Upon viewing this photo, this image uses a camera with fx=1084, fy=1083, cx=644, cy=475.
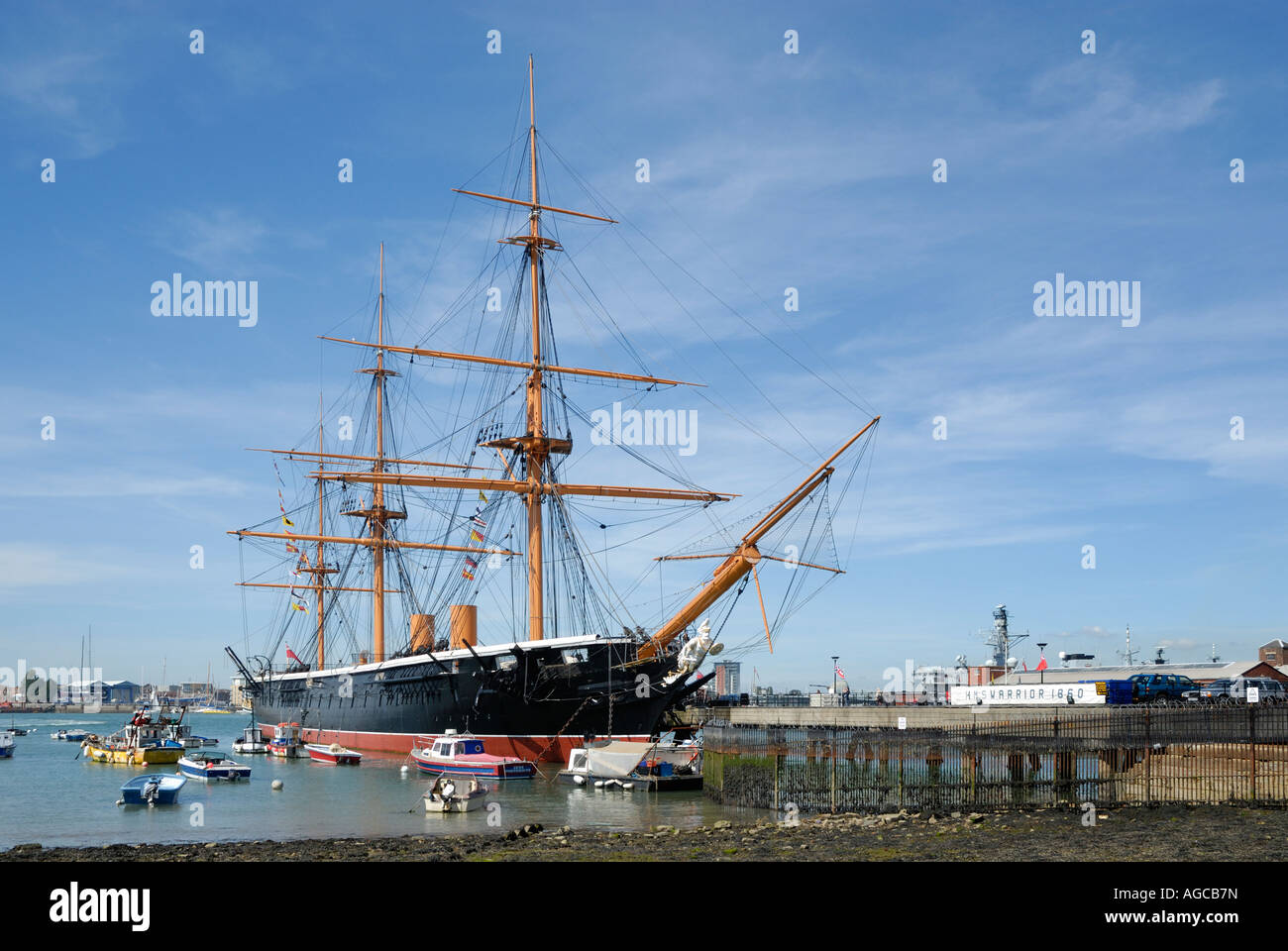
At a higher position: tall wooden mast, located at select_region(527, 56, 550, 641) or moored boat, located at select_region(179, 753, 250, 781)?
tall wooden mast, located at select_region(527, 56, 550, 641)

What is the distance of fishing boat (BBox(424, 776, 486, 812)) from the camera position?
107 ft

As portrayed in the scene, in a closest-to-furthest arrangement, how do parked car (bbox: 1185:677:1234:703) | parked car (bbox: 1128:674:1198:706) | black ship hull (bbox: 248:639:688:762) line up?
black ship hull (bbox: 248:639:688:762)
parked car (bbox: 1185:677:1234:703)
parked car (bbox: 1128:674:1198:706)

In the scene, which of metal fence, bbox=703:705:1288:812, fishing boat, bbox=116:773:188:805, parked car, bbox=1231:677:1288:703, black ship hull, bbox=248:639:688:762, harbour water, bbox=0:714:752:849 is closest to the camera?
metal fence, bbox=703:705:1288:812

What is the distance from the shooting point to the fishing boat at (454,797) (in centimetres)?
3266

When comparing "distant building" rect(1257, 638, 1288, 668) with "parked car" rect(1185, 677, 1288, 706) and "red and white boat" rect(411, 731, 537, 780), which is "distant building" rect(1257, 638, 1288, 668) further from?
"red and white boat" rect(411, 731, 537, 780)

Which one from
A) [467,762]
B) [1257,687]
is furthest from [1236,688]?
[467,762]

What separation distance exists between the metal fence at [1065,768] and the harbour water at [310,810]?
3.33 meters

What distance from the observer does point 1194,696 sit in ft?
182

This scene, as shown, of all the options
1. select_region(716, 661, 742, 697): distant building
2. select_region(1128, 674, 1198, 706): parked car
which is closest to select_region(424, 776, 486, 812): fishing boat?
select_region(1128, 674, 1198, 706): parked car

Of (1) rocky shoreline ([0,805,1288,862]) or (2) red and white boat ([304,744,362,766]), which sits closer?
(1) rocky shoreline ([0,805,1288,862])

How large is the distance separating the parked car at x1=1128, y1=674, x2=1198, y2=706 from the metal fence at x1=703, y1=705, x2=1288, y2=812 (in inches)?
993

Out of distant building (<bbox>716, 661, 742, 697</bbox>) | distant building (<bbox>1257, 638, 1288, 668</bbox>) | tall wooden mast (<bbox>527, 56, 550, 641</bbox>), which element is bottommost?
distant building (<bbox>716, 661, 742, 697</bbox>)
